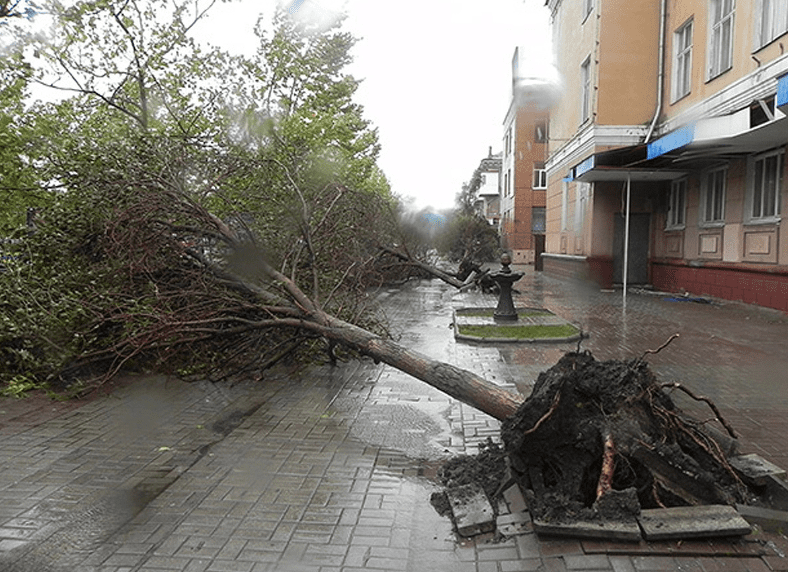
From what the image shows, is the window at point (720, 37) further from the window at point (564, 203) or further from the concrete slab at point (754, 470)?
the concrete slab at point (754, 470)

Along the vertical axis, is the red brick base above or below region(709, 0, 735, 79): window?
below

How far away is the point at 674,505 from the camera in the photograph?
3262mm

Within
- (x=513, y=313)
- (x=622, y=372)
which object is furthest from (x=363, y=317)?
(x=622, y=372)

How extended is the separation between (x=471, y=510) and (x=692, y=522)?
1.11 m

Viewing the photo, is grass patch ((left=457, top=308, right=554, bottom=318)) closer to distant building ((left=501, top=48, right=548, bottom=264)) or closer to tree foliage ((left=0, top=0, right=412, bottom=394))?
tree foliage ((left=0, top=0, right=412, bottom=394))

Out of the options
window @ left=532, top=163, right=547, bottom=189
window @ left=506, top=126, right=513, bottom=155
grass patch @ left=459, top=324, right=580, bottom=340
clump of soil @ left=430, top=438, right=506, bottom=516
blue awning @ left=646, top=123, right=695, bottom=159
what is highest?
window @ left=506, top=126, right=513, bottom=155

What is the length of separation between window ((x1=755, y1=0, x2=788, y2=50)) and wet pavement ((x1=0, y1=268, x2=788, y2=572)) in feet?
22.4

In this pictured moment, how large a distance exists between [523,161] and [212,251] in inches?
1343

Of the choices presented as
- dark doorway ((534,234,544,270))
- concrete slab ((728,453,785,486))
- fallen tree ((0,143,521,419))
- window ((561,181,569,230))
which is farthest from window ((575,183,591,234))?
concrete slab ((728,453,785,486))

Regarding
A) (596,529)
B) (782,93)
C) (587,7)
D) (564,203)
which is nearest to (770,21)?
(782,93)

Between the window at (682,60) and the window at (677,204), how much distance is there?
2.36 metres

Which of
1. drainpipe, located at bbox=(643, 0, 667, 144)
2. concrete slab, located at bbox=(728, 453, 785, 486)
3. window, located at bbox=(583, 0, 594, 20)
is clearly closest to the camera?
concrete slab, located at bbox=(728, 453, 785, 486)

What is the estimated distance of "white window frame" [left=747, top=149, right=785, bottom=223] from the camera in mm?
11805

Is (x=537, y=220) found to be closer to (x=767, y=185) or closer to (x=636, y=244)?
(x=636, y=244)
